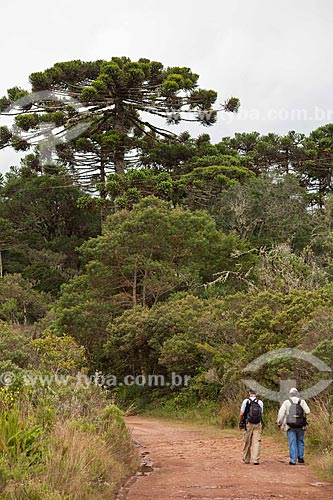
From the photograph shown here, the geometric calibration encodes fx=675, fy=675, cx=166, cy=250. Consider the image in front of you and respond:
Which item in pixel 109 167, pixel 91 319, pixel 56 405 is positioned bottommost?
pixel 56 405

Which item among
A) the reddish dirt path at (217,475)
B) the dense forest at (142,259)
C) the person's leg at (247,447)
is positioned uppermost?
the dense forest at (142,259)

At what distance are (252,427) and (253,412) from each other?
26 cm

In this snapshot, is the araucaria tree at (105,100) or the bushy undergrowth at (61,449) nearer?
the bushy undergrowth at (61,449)

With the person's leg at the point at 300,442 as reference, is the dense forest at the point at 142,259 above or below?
above

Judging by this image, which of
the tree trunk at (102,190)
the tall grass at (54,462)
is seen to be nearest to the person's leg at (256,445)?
the tall grass at (54,462)

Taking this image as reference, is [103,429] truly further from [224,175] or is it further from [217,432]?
[224,175]

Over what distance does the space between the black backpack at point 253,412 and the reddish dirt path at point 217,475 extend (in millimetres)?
745

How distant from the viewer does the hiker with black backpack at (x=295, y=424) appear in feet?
37.8

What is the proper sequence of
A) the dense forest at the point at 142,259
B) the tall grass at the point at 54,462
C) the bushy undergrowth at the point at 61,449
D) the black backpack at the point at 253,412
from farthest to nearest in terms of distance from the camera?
the dense forest at the point at 142,259
the black backpack at the point at 253,412
the bushy undergrowth at the point at 61,449
the tall grass at the point at 54,462

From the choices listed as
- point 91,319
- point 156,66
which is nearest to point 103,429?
point 91,319

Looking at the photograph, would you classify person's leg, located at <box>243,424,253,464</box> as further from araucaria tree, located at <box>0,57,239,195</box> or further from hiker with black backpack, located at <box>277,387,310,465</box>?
araucaria tree, located at <box>0,57,239,195</box>

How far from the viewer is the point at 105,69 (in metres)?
34.6

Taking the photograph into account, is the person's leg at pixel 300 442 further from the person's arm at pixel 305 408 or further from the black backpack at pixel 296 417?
the person's arm at pixel 305 408

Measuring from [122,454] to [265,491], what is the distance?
2722mm
